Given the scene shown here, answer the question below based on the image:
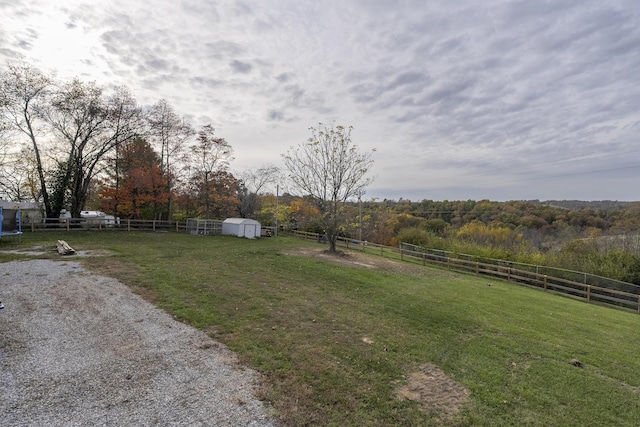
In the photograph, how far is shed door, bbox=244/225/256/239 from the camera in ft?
83.5

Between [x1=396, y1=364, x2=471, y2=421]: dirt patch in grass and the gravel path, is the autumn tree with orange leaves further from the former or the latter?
[x1=396, y1=364, x2=471, y2=421]: dirt patch in grass

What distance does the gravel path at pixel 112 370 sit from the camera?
3.21 metres

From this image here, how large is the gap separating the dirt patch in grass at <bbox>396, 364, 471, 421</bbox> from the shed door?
2212 centimetres

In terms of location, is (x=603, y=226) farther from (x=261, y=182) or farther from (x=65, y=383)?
(x=65, y=383)

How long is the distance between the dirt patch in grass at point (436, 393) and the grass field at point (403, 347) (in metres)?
0.02

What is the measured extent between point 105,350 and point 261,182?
3100 centimetres

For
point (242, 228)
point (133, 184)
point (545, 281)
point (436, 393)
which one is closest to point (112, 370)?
point (436, 393)

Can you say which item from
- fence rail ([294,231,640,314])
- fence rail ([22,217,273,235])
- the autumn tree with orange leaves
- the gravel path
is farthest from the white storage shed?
the gravel path

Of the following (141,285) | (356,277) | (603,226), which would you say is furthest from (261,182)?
(603,226)

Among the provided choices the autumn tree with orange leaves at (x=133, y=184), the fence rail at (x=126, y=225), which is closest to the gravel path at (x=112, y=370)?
the fence rail at (x=126, y=225)

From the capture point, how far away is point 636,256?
1731 cm

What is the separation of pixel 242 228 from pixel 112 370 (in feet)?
71.5

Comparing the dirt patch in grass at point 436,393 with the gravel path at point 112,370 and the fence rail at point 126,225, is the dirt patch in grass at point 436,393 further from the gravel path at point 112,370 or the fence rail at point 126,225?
the fence rail at point 126,225

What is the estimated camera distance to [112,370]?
403cm
